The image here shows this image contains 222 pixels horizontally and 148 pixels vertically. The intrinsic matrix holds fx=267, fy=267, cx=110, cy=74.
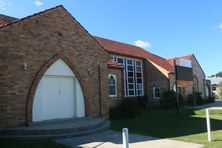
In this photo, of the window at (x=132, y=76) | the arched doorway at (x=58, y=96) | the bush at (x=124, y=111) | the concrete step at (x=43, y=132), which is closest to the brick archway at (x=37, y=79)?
the arched doorway at (x=58, y=96)

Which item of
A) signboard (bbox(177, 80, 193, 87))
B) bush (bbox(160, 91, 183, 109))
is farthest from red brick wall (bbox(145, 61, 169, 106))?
signboard (bbox(177, 80, 193, 87))

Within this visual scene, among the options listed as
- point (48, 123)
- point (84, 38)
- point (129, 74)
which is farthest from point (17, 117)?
point (129, 74)

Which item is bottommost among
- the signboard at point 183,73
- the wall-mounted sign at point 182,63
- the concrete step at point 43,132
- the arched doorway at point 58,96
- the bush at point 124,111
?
the concrete step at point 43,132

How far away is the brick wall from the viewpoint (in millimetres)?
11711

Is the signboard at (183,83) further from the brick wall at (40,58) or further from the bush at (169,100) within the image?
the brick wall at (40,58)

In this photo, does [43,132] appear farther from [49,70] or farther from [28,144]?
[49,70]

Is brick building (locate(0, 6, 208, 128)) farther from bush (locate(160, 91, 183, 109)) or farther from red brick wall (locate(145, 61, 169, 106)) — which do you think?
red brick wall (locate(145, 61, 169, 106))

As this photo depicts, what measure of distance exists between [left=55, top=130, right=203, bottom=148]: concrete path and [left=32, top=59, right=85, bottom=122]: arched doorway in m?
3.14

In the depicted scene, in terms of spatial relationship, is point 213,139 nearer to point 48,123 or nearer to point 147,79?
point 48,123

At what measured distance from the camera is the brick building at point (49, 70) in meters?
11.8

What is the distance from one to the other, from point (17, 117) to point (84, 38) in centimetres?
612

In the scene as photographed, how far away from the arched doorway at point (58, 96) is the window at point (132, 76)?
11.1 m

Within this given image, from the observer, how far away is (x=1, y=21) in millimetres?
13227

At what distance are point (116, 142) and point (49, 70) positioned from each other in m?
5.60
